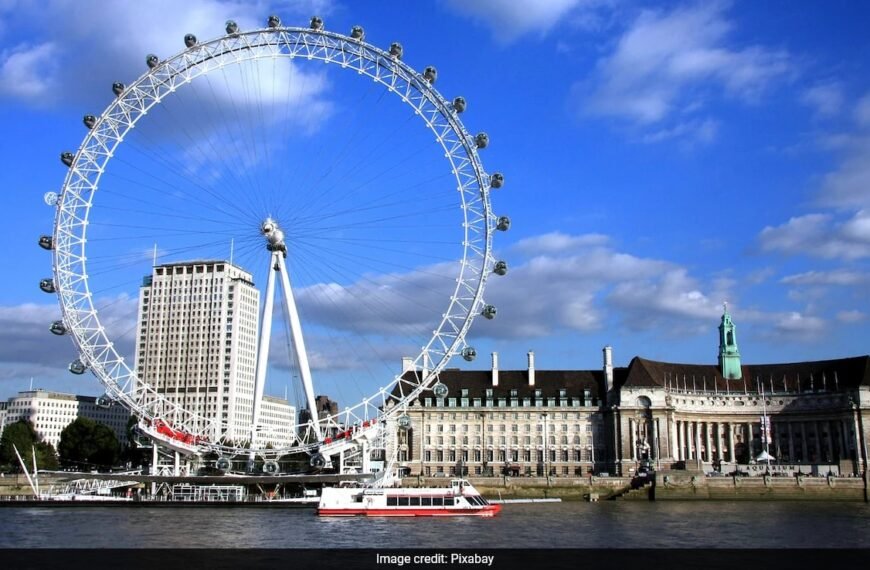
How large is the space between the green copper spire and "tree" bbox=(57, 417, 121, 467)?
9379cm

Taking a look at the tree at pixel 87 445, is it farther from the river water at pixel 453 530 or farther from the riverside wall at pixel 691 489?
the river water at pixel 453 530

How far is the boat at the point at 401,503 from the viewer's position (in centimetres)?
→ 6781

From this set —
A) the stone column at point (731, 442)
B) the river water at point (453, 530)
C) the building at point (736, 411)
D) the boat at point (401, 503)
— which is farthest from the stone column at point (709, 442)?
the boat at point (401, 503)

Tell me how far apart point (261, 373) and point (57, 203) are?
20.8m

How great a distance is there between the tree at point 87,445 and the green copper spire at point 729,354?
93.8 m

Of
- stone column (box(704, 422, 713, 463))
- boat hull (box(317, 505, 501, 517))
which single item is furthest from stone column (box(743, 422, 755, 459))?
boat hull (box(317, 505, 501, 517))

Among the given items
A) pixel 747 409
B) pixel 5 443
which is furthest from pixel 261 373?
pixel 747 409

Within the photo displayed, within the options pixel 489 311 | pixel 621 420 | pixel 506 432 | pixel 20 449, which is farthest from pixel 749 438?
pixel 20 449

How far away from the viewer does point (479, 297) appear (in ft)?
237

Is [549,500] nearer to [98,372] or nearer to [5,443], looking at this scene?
[98,372]

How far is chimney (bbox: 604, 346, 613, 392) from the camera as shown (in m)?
131

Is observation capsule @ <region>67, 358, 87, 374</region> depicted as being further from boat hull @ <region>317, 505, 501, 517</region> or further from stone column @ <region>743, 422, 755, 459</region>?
stone column @ <region>743, 422, 755, 459</region>

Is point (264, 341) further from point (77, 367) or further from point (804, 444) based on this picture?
point (804, 444)

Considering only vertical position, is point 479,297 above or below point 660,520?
above
